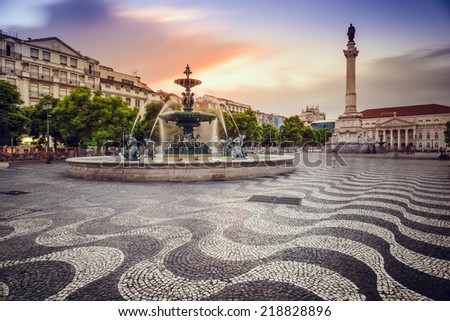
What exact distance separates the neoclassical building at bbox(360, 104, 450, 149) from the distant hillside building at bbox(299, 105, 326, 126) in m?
62.7

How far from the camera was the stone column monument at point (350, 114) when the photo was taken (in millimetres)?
49125

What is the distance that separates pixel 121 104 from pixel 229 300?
3679 centimetres

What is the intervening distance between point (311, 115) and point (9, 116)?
176094mm

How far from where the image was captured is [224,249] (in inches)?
152

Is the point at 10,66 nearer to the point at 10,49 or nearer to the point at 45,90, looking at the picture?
the point at 10,49

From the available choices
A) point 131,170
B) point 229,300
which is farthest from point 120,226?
point 131,170

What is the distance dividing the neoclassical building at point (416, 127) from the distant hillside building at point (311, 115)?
62.7 m

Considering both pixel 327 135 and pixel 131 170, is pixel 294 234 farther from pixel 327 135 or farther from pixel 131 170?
pixel 327 135

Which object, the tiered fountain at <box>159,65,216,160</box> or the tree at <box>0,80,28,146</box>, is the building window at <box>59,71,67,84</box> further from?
the tiered fountain at <box>159,65,216,160</box>

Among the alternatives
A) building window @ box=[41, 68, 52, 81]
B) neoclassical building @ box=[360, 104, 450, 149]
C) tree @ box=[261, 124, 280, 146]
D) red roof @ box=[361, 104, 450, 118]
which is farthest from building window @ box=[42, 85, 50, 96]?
red roof @ box=[361, 104, 450, 118]

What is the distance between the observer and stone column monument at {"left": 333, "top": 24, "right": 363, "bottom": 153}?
49125 millimetres

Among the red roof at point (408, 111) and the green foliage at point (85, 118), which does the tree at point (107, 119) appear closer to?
the green foliage at point (85, 118)

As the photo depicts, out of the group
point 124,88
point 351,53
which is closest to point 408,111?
point 351,53
